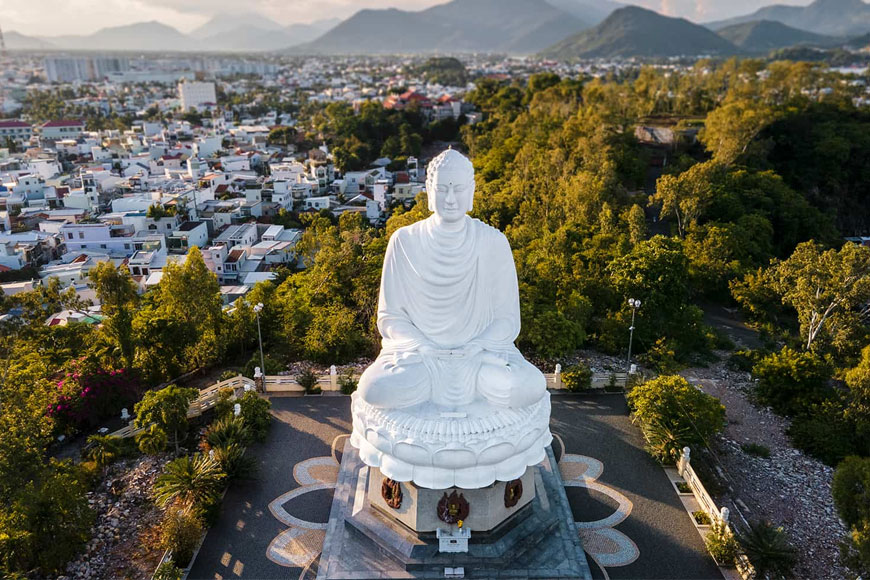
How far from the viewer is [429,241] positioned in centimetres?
1045

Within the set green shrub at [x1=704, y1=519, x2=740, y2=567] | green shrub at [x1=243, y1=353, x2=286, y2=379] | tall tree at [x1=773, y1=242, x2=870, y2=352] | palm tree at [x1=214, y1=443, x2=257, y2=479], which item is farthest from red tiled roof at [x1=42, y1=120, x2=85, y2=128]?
green shrub at [x1=704, y1=519, x2=740, y2=567]

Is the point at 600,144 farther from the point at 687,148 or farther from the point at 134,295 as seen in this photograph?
the point at 134,295

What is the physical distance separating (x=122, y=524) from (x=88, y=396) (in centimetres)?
422

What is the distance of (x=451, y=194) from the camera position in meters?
10.1

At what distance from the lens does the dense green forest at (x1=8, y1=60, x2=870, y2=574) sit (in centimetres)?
1120

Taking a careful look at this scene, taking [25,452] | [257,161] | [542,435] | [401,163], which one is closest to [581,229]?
[542,435]

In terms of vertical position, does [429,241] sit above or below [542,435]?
above

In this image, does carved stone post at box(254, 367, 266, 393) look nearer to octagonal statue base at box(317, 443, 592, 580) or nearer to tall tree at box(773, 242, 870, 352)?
octagonal statue base at box(317, 443, 592, 580)

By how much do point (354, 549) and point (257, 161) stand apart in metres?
55.1

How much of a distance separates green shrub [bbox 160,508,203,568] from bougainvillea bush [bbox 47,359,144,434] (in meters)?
5.68

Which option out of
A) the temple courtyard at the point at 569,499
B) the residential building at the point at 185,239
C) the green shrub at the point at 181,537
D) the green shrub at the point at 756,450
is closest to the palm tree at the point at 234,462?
the temple courtyard at the point at 569,499

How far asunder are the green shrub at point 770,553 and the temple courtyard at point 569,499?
631mm

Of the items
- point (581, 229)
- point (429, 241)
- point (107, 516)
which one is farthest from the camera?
point (581, 229)

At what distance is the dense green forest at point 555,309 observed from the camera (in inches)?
441
